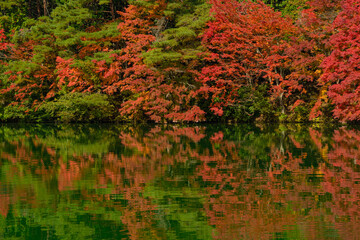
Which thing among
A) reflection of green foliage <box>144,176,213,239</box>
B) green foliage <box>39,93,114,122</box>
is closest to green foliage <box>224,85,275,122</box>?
green foliage <box>39,93,114,122</box>

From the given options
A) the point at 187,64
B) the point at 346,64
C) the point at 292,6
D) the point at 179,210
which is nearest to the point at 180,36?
the point at 187,64

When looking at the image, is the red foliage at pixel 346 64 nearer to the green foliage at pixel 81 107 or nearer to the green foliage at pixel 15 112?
the green foliage at pixel 81 107

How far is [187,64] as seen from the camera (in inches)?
953

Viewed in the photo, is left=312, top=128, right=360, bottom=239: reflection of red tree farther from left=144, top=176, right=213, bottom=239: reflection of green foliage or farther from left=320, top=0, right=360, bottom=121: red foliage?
left=320, top=0, right=360, bottom=121: red foliage

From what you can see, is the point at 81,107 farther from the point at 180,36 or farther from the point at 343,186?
the point at 343,186

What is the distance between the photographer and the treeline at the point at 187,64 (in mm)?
21969

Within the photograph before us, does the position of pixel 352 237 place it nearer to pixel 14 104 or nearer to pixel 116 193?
pixel 116 193

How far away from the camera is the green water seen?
4.79 meters

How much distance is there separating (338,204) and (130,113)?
66.2 feet

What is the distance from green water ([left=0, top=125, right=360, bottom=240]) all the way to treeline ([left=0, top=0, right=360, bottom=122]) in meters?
10.7

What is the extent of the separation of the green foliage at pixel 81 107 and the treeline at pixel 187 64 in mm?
67

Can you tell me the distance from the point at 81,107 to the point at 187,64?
5.77 m

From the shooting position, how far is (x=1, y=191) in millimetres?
6895

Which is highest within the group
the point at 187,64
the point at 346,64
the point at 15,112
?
the point at 187,64
